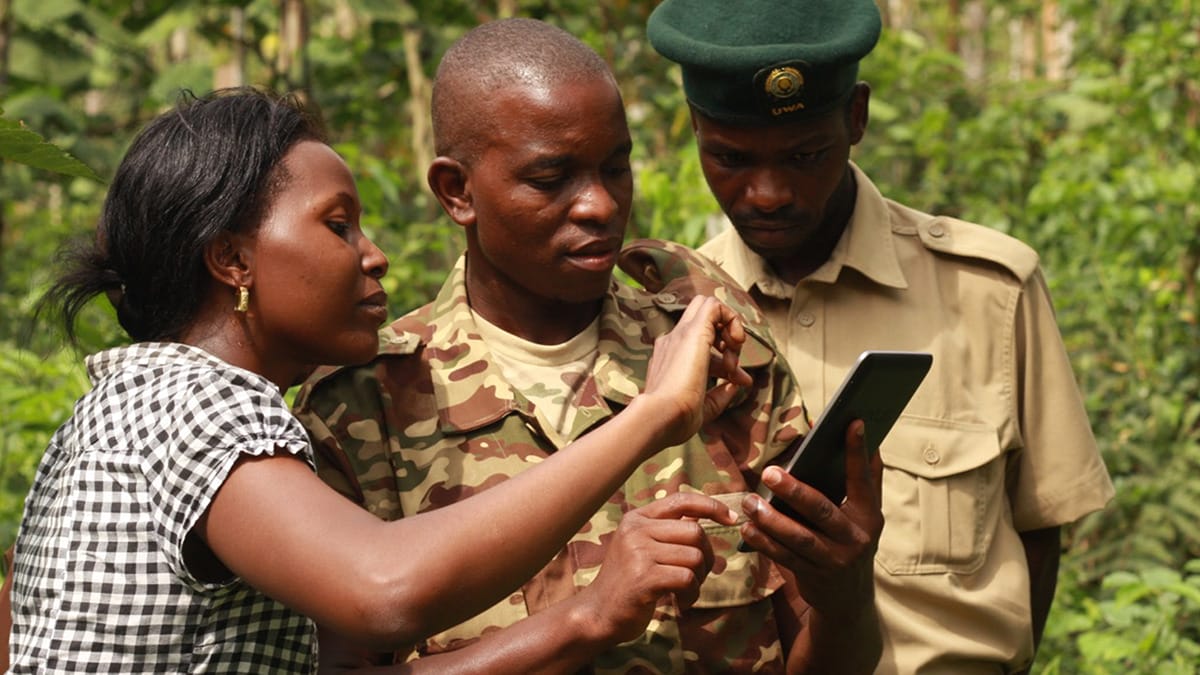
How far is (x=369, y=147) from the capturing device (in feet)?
35.6

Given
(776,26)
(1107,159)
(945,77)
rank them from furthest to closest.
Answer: (945,77)
(1107,159)
(776,26)

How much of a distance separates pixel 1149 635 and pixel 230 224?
10.1 feet

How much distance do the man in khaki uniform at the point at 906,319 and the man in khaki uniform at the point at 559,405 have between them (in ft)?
1.84

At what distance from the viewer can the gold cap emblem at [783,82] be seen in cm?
295

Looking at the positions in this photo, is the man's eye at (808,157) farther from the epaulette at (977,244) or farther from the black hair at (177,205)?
the black hair at (177,205)

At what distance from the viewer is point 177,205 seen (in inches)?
82.6

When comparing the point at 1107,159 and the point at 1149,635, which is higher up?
the point at 1149,635

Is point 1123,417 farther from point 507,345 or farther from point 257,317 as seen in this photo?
point 257,317

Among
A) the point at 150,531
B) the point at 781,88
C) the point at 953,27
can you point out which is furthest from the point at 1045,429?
the point at 953,27

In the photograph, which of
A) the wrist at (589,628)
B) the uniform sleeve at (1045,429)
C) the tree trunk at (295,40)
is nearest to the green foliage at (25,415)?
the wrist at (589,628)

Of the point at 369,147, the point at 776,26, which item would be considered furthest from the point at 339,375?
the point at 369,147

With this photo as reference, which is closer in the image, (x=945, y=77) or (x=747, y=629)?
(x=747, y=629)

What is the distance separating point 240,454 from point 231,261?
36 cm

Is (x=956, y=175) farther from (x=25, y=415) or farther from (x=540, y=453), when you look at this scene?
(x=540, y=453)
